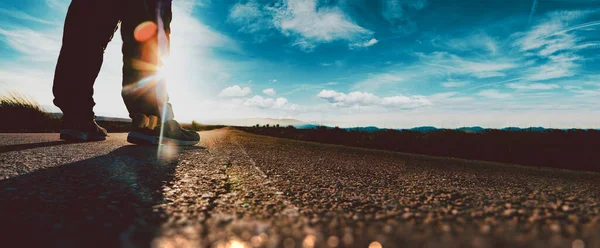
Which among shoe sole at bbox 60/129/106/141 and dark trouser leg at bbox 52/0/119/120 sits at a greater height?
dark trouser leg at bbox 52/0/119/120

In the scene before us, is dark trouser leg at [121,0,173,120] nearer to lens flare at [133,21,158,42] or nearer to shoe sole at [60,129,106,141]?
lens flare at [133,21,158,42]

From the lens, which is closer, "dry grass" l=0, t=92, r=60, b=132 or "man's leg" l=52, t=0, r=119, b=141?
"man's leg" l=52, t=0, r=119, b=141

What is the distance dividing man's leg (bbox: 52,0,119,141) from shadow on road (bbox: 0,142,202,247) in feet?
7.66

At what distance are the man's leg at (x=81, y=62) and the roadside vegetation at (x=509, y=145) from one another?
5773 mm

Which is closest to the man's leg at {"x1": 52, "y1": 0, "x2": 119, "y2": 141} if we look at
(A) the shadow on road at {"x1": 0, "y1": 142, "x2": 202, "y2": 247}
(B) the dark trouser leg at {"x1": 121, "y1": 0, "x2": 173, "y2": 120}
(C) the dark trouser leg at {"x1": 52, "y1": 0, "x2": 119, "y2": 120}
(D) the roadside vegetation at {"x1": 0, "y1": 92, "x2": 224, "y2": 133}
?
(C) the dark trouser leg at {"x1": 52, "y1": 0, "x2": 119, "y2": 120}

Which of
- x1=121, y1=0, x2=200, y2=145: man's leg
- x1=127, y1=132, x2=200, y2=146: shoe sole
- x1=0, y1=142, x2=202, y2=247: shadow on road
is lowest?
x1=0, y1=142, x2=202, y2=247: shadow on road

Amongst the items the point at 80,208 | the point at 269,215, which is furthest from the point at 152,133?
the point at 269,215

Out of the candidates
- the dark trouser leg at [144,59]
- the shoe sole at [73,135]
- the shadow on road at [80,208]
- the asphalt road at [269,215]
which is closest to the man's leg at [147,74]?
the dark trouser leg at [144,59]

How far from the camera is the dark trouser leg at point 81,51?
296cm

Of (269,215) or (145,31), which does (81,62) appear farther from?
(269,215)

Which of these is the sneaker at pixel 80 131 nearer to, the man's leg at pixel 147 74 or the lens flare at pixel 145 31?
the man's leg at pixel 147 74

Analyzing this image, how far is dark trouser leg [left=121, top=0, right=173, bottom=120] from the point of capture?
2.85 metres

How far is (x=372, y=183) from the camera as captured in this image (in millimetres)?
1208

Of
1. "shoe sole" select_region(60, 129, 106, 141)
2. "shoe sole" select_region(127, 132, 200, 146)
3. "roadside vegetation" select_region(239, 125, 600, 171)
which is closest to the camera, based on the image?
"shoe sole" select_region(127, 132, 200, 146)
